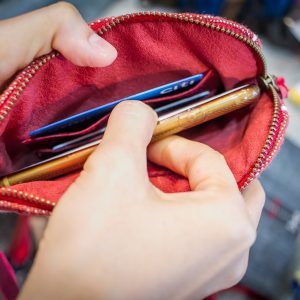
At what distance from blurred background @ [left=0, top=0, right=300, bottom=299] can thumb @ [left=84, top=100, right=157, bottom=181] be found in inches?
15.0

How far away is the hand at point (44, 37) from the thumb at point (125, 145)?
0.08 meters

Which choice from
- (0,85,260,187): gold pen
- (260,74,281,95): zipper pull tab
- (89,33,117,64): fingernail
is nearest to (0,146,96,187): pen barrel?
(0,85,260,187): gold pen

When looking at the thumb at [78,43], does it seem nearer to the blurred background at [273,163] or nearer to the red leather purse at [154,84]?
the red leather purse at [154,84]

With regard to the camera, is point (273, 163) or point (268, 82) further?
point (273, 163)

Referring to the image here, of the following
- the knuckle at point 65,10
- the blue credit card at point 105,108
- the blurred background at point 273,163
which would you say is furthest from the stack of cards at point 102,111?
the blurred background at point 273,163

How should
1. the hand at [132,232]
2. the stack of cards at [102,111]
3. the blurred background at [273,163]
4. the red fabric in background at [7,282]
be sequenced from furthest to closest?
the blurred background at [273,163] < the red fabric in background at [7,282] < the stack of cards at [102,111] < the hand at [132,232]

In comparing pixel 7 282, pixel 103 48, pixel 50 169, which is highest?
pixel 103 48

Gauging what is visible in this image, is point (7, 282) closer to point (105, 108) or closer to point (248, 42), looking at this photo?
point (105, 108)

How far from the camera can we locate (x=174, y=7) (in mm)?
1031

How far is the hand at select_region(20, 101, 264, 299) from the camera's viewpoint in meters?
0.36

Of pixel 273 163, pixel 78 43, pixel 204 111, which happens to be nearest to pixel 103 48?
pixel 78 43

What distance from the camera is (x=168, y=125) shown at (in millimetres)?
453

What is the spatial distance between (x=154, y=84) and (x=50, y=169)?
0.55ft

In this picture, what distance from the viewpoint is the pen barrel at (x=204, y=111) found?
445mm
